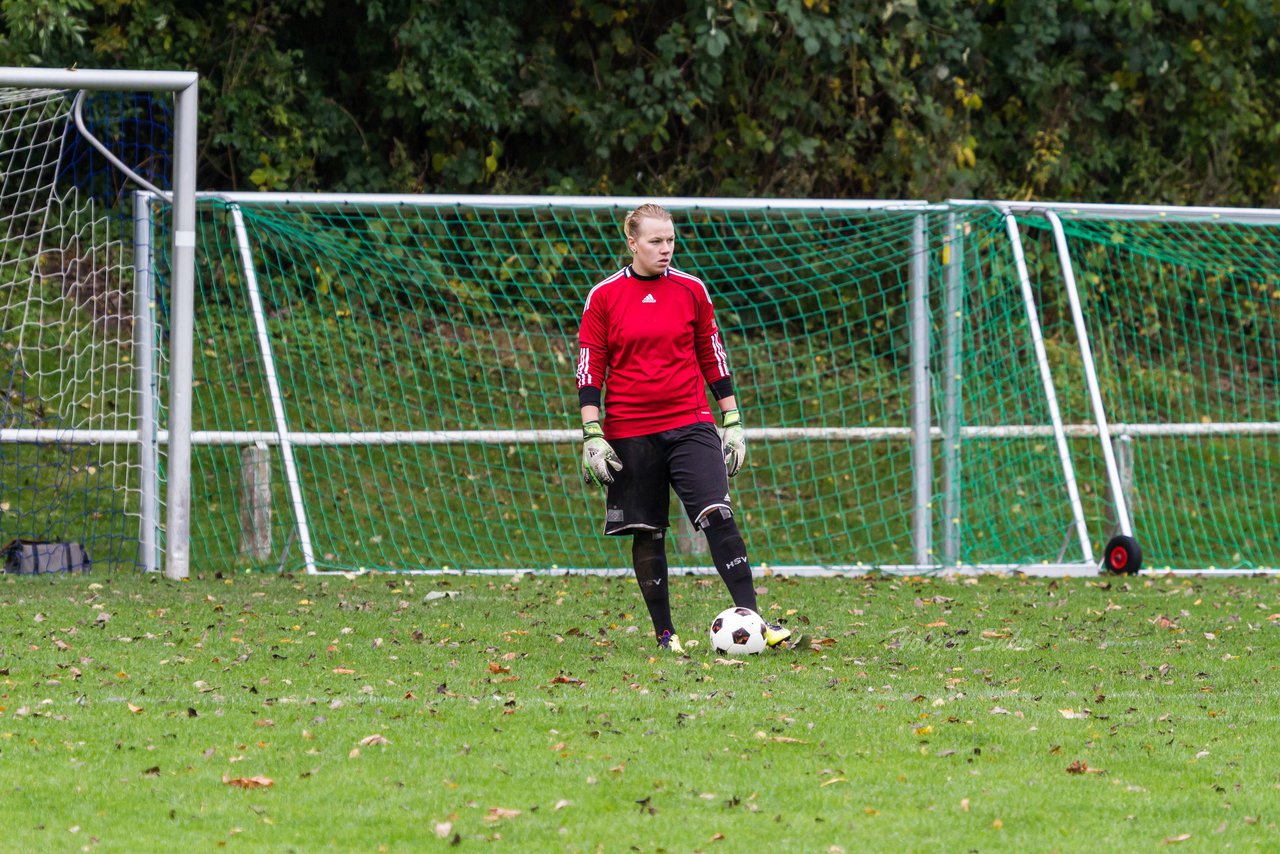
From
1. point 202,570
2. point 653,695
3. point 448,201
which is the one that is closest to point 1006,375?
point 448,201

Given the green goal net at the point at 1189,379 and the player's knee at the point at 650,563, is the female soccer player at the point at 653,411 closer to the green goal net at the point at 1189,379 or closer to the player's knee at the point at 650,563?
the player's knee at the point at 650,563

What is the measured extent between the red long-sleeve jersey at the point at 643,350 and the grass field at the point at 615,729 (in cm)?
92

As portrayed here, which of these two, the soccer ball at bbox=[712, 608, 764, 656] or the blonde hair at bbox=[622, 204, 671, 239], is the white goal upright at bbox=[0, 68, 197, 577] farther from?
the soccer ball at bbox=[712, 608, 764, 656]

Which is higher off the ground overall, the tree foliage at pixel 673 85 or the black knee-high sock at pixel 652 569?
the tree foliage at pixel 673 85

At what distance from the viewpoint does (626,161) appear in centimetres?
1454

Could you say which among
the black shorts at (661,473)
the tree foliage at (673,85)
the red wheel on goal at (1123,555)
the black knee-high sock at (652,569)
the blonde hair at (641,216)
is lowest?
the red wheel on goal at (1123,555)

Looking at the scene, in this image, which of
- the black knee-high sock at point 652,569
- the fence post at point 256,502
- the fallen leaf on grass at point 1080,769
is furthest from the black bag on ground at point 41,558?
the fallen leaf on grass at point 1080,769

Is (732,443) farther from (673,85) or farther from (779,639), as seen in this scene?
(673,85)

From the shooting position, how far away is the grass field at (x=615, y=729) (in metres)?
3.99

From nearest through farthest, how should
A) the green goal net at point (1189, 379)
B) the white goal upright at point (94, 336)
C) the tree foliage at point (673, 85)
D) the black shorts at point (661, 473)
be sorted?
the black shorts at point (661, 473) < the white goal upright at point (94, 336) < the green goal net at point (1189, 379) < the tree foliage at point (673, 85)

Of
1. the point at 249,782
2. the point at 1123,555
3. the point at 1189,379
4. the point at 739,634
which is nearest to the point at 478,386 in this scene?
the point at 1123,555

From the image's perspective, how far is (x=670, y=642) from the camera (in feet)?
21.2

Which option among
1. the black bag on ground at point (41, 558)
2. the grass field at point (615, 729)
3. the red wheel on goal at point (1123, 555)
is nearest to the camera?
the grass field at point (615, 729)

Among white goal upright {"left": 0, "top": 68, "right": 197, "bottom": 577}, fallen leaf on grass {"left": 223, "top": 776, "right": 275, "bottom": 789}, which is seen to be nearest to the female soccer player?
fallen leaf on grass {"left": 223, "top": 776, "right": 275, "bottom": 789}
